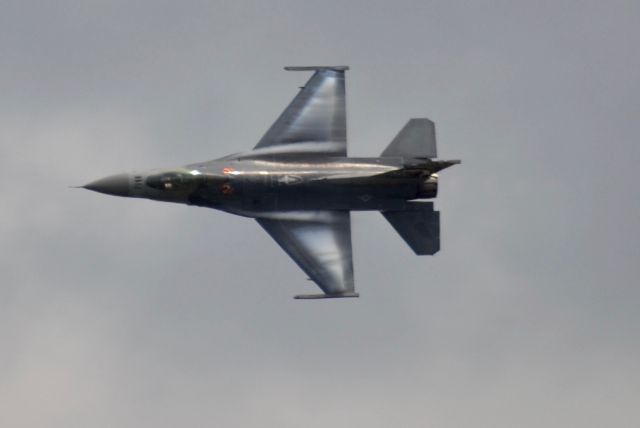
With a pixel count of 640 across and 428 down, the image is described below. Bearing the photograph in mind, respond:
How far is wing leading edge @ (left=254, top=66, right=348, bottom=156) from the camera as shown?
68.6m

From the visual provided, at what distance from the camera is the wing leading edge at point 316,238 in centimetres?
6775

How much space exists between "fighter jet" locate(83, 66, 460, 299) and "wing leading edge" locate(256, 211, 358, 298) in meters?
0.04

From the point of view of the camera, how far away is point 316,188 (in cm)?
6738

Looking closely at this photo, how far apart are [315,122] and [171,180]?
6.71 m

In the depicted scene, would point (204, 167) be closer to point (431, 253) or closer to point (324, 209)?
point (324, 209)

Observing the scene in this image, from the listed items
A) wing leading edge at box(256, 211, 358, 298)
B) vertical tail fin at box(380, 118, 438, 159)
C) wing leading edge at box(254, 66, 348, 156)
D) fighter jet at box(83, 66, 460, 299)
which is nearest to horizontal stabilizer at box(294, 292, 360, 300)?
fighter jet at box(83, 66, 460, 299)

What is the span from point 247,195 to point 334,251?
173 inches

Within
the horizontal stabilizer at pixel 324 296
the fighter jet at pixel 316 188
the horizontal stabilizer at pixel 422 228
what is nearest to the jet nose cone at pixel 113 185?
the fighter jet at pixel 316 188

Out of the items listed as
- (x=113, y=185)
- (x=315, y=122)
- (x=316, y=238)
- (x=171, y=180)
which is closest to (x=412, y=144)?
(x=315, y=122)

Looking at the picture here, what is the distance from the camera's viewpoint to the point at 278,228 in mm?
68062

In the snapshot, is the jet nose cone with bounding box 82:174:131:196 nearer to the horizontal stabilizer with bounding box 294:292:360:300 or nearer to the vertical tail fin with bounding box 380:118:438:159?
the horizontal stabilizer with bounding box 294:292:360:300

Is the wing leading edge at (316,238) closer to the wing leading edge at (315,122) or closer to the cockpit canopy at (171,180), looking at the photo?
the wing leading edge at (315,122)

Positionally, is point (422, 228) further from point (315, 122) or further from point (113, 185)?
point (113, 185)

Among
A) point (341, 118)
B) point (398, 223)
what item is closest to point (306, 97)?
point (341, 118)
